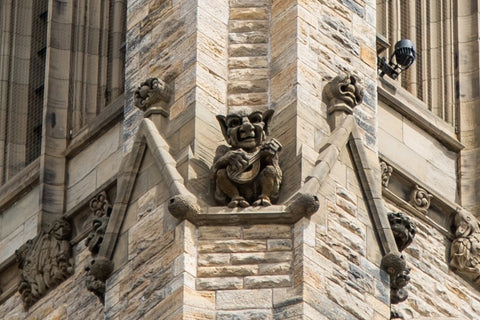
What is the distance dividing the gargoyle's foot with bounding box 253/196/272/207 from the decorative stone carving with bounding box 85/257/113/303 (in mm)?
1520

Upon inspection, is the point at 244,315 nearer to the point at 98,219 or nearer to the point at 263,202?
the point at 263,202

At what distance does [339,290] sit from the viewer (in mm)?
32281

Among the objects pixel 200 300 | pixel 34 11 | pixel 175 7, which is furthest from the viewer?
pixel 34 11

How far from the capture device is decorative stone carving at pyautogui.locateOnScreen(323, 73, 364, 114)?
33.8 m

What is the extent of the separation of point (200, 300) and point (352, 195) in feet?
6.54

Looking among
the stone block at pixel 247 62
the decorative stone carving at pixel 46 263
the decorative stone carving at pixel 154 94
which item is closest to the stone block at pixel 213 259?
the decorative stone carving at pixel 154 94

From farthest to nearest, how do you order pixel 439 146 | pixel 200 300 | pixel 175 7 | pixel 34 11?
pixel 34 11
pixel 439 146
pixel 175 7
pixel 200 300

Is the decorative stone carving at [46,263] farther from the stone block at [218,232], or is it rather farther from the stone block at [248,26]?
the stone block at [218,232]

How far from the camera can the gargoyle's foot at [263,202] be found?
3259 cm

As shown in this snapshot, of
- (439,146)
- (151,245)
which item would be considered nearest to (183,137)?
(151,245)

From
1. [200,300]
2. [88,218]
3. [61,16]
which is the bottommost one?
[200,300]

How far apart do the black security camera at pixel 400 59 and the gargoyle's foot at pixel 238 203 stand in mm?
5138

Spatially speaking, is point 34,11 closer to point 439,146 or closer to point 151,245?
point 439,146

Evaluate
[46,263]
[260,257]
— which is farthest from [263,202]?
[46,263]
